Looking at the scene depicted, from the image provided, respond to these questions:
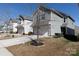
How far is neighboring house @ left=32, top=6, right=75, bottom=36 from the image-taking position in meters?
4.44

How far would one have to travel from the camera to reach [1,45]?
446 cm

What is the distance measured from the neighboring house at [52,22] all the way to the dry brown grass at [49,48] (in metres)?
0.17

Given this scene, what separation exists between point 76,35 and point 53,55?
564mm

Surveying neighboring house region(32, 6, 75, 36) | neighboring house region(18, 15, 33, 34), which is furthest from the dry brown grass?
neighboring house region(18, 15, 33, 34)

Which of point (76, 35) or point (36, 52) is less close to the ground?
point (76, 35)

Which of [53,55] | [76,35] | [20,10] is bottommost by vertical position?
[53,55]

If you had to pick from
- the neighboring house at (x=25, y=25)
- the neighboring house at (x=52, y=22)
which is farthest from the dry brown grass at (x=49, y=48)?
the neighboring house at (x=25, y=25)

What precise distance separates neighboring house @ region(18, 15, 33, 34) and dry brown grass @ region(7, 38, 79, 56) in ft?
0.94

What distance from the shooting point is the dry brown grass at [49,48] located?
4.31 metres

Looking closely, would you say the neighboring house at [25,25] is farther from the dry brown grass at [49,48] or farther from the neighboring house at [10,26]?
the dry brown grass at [49,48]

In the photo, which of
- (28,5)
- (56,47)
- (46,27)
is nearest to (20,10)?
(28,5)

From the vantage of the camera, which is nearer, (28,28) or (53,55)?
(53,55)

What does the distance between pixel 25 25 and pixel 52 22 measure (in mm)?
522

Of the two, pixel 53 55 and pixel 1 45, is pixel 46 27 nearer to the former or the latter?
pixel 53 55
